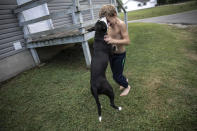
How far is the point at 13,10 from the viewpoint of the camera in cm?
398

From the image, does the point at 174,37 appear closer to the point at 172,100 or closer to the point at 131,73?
the point at 131,73

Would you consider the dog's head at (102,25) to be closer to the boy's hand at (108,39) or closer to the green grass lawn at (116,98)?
the boy's hand at (108,39)

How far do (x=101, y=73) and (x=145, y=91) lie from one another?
3.87 feet

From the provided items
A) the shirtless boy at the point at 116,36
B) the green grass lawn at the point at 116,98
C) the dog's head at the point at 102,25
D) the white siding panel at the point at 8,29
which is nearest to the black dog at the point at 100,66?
the dog's head at the point at 102,25

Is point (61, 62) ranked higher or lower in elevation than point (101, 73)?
lower

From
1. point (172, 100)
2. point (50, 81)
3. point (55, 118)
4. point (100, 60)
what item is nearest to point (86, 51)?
point (50, 81)

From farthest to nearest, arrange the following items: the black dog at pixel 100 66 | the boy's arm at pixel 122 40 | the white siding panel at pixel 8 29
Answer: the white siding panel at pixel 8 29 → the boy's arm at pixel 122 40 → the black dog at pixel 100 66

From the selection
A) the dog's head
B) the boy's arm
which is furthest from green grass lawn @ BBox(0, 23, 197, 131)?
the dog's head

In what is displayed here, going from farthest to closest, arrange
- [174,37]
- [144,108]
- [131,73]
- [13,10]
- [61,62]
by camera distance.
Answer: [174,37], [61,62], [13,10], [131,73], [144,108]

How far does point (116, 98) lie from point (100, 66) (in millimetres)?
913

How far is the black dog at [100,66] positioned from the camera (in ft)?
5.74

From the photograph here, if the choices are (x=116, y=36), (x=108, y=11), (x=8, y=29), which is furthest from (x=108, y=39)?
(x=8, y=29)

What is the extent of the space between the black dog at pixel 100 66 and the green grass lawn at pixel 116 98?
0.35 m

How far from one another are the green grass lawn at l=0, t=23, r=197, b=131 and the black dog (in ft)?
1.16
